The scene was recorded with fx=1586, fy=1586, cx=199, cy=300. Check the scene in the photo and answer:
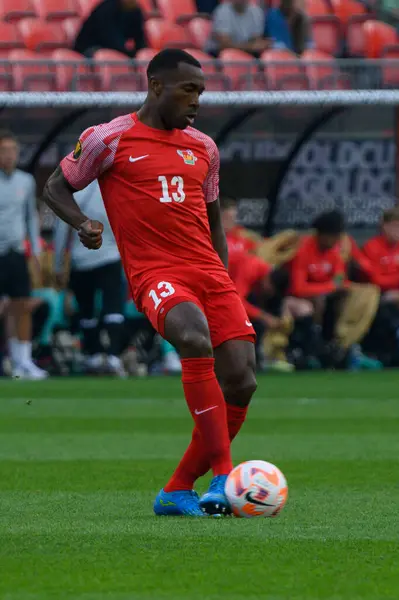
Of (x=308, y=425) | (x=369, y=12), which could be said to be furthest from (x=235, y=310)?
(x=369, y=12)

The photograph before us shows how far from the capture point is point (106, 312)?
52.5 feet

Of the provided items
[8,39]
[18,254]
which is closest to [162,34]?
[8,39]

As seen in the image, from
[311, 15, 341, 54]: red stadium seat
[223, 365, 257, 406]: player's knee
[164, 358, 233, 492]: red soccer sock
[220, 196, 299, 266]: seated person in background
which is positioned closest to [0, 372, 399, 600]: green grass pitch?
[164, 358, 233, 492]: red soccer sock

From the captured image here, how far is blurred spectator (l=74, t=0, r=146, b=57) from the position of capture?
59.0 feet

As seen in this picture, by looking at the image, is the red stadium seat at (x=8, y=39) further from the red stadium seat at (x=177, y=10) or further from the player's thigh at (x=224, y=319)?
the player's thigh at (x=224, y=319)

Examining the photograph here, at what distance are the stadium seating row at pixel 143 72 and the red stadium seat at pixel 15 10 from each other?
1.37m

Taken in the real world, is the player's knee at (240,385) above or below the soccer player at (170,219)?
below

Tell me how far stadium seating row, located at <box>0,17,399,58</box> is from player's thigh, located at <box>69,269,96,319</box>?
364 cm

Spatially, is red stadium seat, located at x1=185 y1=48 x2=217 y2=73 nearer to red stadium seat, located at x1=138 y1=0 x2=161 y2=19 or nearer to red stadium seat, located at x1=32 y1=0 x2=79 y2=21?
red stadium seat, located at x1=138 y1=0 x2=161 y2=19

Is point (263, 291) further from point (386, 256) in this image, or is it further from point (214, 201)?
point (214, 201)

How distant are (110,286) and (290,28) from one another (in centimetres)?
519

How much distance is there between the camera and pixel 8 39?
61.8 ft

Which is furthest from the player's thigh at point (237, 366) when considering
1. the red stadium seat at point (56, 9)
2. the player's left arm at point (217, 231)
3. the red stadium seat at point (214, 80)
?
the red stadium seat at point (56, 9)

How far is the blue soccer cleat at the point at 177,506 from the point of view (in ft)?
21.1
